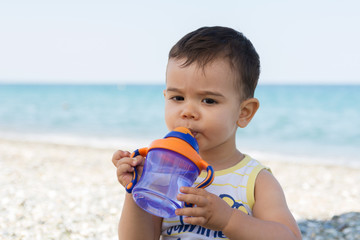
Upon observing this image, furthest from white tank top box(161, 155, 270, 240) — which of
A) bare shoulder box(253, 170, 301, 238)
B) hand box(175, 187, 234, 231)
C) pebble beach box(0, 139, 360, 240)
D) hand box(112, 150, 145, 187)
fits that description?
pebble beach box(0, 139, 360, 240)

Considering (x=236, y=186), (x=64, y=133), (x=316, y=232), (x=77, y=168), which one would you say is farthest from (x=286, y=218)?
(x=64, y=133)

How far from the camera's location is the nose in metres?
2.22

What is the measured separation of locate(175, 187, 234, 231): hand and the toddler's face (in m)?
0.43

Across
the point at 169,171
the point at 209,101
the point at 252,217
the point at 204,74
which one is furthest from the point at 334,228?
the point at 169,171

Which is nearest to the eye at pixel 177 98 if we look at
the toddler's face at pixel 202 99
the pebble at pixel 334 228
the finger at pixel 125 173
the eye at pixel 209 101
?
the toddler's face at pixel 202 99

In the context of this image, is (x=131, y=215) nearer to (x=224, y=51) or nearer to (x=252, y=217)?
(x=252, y=217)

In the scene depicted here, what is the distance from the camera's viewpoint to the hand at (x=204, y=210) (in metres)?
1.87

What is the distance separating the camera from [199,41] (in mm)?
2330

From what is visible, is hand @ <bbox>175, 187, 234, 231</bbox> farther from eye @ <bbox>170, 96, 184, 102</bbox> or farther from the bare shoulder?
eye @ <bbox>170, 96, 184, 102</bbox>

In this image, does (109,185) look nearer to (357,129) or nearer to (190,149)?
(190,149)

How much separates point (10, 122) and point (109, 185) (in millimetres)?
16420

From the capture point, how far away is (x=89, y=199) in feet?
17.9

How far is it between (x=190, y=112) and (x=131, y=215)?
68cm

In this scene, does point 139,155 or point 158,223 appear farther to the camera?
point 158,223
